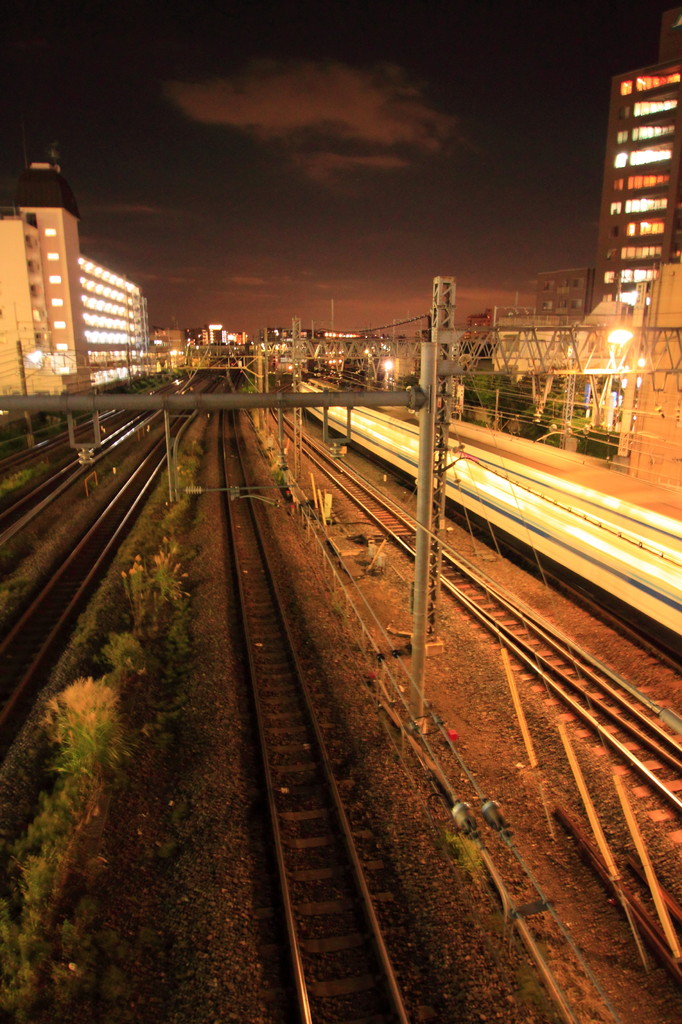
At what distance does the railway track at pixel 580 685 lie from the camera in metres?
6.68

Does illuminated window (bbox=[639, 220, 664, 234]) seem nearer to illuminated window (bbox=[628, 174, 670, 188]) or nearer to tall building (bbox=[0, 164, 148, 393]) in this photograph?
illuminated window (bbox=[628, 174, 670, 188])

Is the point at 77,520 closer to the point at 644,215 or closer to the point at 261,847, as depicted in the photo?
the point at 261,847

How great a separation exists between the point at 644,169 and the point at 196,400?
172 feet

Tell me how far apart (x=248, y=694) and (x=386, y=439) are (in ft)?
48.6

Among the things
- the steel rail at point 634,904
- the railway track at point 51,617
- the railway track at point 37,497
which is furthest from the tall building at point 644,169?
the steel rail at point 634,904

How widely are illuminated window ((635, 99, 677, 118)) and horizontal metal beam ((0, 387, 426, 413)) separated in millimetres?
51921

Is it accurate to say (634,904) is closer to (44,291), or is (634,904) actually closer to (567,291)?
(44,291)

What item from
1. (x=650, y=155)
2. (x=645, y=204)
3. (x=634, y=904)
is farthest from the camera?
(x=645, y=204)

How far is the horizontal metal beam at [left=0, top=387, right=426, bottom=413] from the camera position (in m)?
5.26

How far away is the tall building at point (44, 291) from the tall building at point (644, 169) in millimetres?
38423

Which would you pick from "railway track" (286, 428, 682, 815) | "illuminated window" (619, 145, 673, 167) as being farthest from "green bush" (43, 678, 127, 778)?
"illuminated window" (619, 145, 673, 167)

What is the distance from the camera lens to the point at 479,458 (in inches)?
616

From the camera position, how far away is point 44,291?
4912cm

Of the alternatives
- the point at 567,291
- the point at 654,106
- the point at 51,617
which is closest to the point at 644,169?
the point at 654,106
